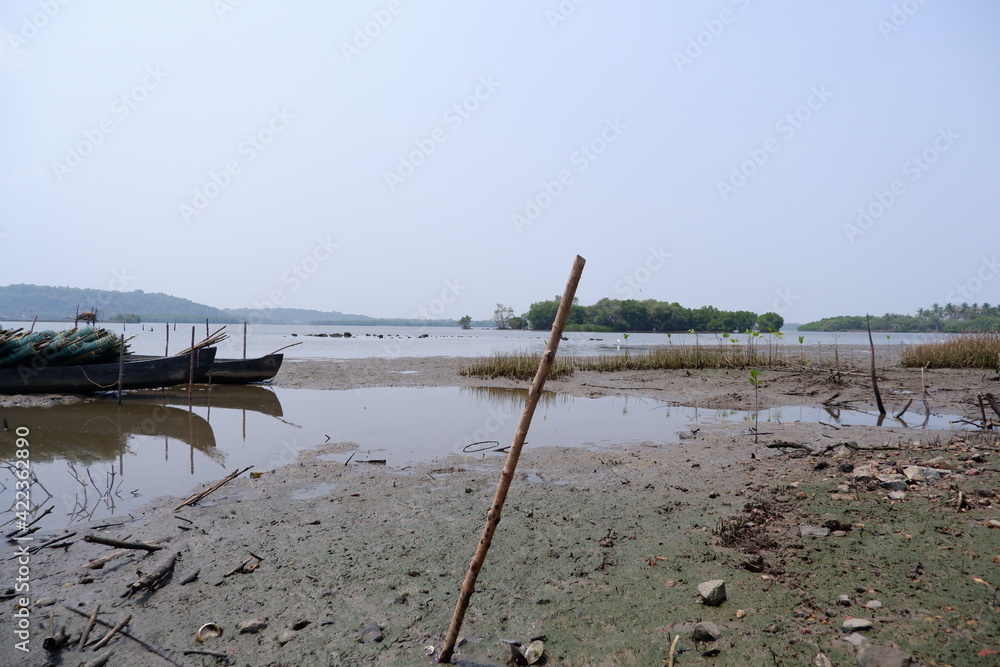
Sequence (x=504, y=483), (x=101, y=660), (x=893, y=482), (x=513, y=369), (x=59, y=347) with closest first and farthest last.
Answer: (x=504, y=483) < (x=101, y=660) < (x=893, y=482) < (x=59, y=347) < (x=513, y=369)

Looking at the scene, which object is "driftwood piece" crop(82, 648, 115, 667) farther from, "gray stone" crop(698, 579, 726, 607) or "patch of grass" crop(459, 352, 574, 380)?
"patch of grass" crop(459, 352, 574, 380)

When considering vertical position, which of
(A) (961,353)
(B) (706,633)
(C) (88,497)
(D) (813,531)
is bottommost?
(C) (88,497)

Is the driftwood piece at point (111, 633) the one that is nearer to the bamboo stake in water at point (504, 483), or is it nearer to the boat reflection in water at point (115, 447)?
the bamboo stake in water at point (504, 483)

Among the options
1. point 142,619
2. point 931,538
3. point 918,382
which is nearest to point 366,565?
point 142,619

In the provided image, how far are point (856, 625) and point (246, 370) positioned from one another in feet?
56.2

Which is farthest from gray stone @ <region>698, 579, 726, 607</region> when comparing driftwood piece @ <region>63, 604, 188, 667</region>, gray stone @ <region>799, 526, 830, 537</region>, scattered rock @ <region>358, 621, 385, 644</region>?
driftwood piece @ <region>63, 604, 188, 667</region>

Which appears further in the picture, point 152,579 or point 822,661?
point 152,579

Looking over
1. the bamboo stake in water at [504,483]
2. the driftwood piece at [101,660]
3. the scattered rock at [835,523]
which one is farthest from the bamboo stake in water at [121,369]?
the scattered rock at [835,523]

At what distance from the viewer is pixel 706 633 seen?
2.62 meters

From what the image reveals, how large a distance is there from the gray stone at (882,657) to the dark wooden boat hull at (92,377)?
51.0 ft

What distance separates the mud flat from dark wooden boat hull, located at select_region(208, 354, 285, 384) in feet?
38.7

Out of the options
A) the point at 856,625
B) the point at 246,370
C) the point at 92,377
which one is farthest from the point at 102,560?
the point at 246,370

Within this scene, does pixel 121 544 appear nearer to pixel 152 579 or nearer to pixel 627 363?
pixel 152 579

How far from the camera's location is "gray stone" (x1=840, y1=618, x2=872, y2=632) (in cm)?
260
